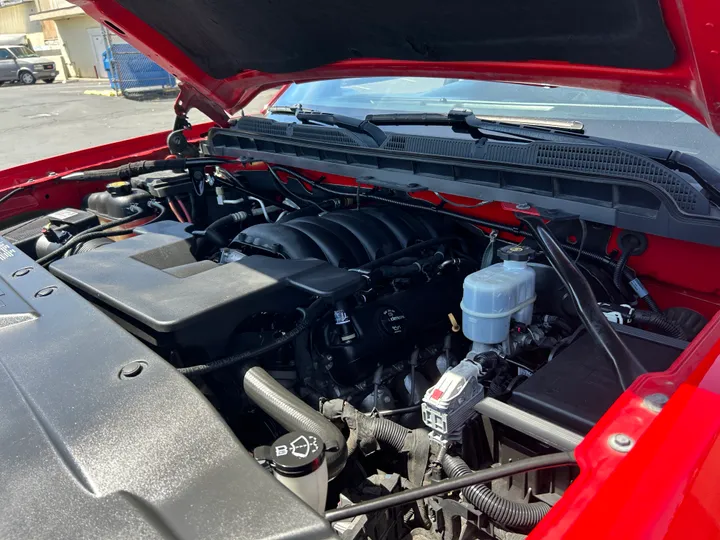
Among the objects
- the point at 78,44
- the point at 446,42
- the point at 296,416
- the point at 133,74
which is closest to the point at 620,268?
the point at 446,42

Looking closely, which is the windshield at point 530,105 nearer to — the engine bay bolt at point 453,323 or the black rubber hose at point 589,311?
the black rubber hose at point 589,311

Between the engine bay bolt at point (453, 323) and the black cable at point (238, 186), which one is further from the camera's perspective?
the black cable at point (238, 186)

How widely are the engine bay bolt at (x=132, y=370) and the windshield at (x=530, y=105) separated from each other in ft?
3.61

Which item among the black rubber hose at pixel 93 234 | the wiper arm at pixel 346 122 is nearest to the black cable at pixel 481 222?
the wiper arm at pixel 346 122

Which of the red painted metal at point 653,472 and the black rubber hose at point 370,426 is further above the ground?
the red painted metal at point 653,472

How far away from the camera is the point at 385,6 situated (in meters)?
A: 1.26

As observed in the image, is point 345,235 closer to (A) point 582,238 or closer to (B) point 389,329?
(B) point 389,329

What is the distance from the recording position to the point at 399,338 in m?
1.47

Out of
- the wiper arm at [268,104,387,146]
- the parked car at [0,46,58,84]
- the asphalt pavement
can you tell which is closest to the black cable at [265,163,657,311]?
the wiper arm at [268,104,387,146]

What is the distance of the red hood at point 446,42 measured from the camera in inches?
40.6

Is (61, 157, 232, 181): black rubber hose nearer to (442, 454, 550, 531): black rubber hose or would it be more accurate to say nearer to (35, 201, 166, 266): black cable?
(35, 201, 166, 266): black cable

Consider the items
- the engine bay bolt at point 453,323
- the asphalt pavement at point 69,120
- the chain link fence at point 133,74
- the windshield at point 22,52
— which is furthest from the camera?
the windshield at point 22,52

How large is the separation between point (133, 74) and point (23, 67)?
6412 mm

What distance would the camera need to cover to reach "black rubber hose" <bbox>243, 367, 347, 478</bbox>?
986 millimetres
